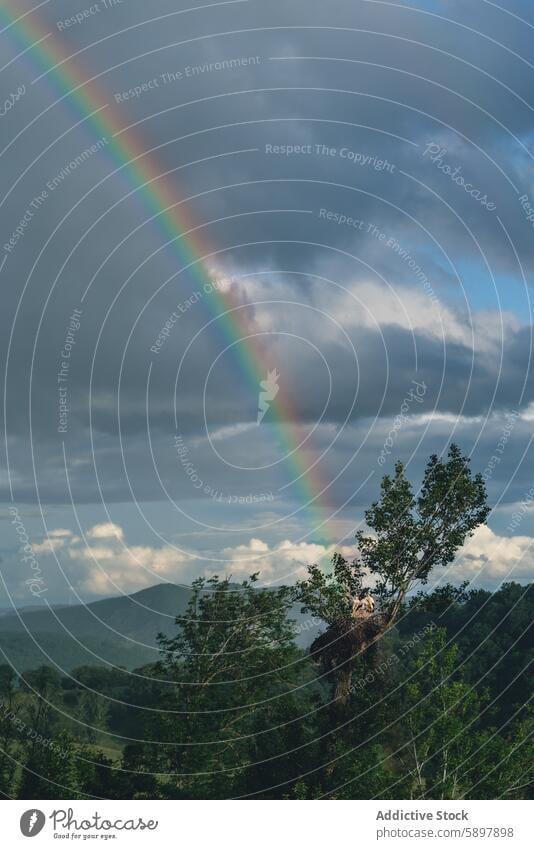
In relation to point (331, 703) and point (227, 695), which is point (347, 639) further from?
point (227, 695)

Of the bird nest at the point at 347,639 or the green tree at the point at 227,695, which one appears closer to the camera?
the bird nest at the point at 347,639

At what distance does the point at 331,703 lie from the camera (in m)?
43.4

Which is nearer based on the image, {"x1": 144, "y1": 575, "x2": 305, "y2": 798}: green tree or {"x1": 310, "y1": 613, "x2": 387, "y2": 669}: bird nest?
{"x1": 310, "y1": 613, "x2": 387, "y2": 669}: bird nest

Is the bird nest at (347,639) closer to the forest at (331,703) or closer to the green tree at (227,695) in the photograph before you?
the forest at (331,703)

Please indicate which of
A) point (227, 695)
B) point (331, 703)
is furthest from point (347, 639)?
point (227, 695)

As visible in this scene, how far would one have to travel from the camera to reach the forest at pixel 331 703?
138 ft

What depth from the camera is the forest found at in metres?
41.9

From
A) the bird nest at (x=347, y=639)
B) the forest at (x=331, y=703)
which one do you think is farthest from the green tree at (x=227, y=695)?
the bird nest at (x=347, y=639)

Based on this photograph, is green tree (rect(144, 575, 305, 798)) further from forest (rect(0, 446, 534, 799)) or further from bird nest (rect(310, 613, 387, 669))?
bird nest (rect(310, 613, 387, 669))

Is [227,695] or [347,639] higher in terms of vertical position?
[227,695]

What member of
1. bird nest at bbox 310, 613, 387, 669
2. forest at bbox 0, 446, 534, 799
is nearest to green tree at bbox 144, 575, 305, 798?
forest at bbox 0, 446, 534, 799
